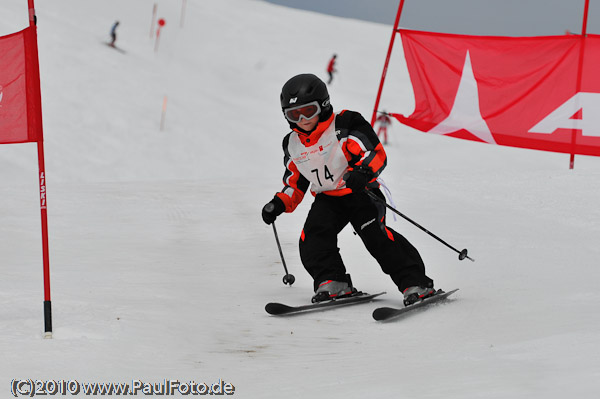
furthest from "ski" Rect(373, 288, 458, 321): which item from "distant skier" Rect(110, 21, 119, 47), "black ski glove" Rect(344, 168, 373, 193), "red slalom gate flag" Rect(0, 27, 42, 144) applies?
"distant skier" Rect(110, 21, 119, 47)

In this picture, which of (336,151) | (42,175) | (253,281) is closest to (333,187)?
(336,151)

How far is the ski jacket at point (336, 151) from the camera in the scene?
14.6 ft

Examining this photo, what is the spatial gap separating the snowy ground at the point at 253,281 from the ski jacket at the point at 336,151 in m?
0.85

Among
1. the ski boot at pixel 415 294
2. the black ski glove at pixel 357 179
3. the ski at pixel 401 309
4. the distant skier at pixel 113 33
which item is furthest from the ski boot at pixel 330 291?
the distant skier at pixel 113 33

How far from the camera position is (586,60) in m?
8.01

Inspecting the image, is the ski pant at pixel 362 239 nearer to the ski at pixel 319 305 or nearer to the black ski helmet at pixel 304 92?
the ski at pixel 319 305

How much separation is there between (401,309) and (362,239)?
709 mm

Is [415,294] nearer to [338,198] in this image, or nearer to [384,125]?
[338,198]

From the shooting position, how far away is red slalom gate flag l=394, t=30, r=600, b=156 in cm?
793

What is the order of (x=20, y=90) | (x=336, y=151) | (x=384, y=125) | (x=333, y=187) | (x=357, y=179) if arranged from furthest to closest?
(x=384, y=125), (x=333, y=187), (x=336, y=151), (x=357, y=179), (x=20, y=90)

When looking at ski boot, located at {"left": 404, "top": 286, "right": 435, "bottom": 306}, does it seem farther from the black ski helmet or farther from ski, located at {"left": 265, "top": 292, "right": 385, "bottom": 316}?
the black ski helmet

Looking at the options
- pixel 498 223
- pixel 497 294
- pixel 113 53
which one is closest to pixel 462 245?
pixel 498 223

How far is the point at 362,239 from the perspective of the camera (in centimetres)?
470

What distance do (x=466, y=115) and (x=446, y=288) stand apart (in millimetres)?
3811
